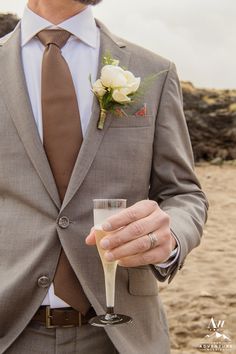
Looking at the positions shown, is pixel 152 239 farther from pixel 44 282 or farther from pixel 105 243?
pixel 44 282

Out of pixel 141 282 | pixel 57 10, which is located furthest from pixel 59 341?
pixel 57 10

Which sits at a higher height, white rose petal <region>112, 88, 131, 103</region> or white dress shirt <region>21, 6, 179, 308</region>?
white dress shirt <region>21, 6, 179, 308</region>

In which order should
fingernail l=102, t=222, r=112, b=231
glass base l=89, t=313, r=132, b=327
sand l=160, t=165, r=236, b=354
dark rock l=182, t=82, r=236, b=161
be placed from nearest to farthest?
1. fingernail l=102, t=222, r=112, b=231
2. glass base l=89, t=313, r=132, b=327
3. sand l=160, t=165, r=236, b=354
4. dark rock l=182, t=82, r=236, b=161

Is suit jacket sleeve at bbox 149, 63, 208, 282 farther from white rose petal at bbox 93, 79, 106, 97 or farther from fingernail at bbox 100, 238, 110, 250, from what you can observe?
fingernail at bbox 100, 238, 110, 250

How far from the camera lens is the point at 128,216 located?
76.4 inches

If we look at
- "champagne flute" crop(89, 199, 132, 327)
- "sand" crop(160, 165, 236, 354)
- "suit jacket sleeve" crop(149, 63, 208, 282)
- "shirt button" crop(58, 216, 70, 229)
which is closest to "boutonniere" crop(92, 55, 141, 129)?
"suit jacket sleeve" crop(149, 63, 208, 282)

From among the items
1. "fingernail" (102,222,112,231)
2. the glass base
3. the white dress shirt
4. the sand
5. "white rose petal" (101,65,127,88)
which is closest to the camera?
"fingernail" (102,222,112,231)

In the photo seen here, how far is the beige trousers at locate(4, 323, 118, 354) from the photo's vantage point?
2.34 m

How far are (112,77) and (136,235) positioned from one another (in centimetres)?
71

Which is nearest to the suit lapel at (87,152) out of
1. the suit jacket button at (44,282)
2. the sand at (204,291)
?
the suit jacket button at (44,282)

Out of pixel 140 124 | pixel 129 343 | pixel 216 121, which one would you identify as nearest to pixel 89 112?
pixel 140 124

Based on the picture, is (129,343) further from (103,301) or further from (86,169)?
(86,169)

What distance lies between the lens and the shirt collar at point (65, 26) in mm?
2588

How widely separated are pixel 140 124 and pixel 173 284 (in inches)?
217
